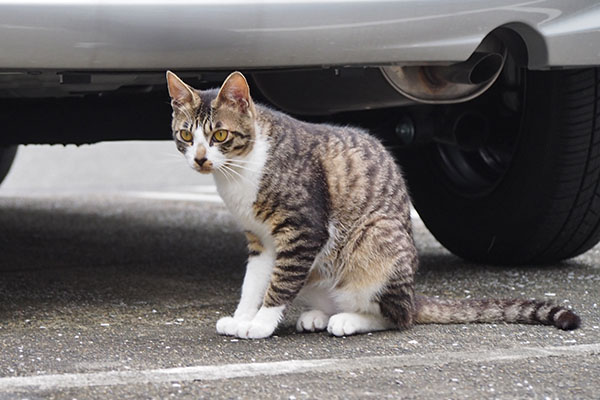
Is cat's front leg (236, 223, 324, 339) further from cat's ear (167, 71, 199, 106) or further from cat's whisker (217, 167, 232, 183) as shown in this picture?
cat's ear (167, 71, 199, 106)

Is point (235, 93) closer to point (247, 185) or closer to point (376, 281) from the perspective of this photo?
point (247, 185)

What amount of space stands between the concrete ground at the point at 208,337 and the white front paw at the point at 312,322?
0.05 metres

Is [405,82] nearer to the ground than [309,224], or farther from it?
farther from it

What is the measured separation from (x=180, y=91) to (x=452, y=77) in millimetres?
1001

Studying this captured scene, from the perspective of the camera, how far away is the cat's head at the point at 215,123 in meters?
3.04

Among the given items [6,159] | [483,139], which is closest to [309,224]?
[483,139]

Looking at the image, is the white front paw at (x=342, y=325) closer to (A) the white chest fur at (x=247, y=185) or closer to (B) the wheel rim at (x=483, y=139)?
(A) the white chest fur at (x=247, y=185)

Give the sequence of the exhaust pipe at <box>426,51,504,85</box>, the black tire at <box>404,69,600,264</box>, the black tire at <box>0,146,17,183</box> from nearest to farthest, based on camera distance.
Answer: the exhaust pipe at <box>426,51,504,85</box>, the black tire at <box>404,69,600,264</box>, the black tire at <box>0,146,17,183</box>

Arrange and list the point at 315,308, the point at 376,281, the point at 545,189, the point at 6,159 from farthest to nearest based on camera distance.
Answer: the point at 6,159 → the point at 545,189 → the point at 315,308 → the point at 376,281

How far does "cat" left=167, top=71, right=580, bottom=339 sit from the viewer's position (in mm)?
3062

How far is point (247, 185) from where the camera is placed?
122 inches

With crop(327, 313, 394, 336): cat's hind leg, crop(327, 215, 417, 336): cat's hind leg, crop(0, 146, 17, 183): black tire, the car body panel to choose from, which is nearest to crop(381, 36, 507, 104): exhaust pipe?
the car body panel

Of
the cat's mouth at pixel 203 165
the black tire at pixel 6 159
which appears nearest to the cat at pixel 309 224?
the cat's mouth at pixel 203 165

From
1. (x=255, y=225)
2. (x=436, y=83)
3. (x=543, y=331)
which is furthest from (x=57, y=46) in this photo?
(x=543, y=331)
